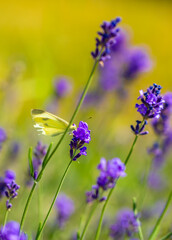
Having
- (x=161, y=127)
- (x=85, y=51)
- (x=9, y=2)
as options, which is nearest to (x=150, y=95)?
(x=161, y=127)

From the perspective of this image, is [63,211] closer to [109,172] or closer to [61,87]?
[61,87]

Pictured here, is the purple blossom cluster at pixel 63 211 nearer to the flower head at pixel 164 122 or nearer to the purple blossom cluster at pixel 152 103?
the flower head at pixel 164 122

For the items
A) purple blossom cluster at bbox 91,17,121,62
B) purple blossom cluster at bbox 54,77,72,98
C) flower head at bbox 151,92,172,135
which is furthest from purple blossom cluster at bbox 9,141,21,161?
purple blossom cluster at bbox 91,17,121,62

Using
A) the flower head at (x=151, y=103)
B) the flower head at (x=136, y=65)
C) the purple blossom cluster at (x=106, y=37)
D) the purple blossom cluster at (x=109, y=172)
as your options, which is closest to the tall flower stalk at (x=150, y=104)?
the flower head at (x=151, y=103)

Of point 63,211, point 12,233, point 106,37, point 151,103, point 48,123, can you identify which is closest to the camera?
point 12,233

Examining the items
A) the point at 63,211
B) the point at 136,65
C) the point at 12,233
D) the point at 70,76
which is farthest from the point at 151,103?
the point at 70,76

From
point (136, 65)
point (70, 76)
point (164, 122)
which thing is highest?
point (70, 76)

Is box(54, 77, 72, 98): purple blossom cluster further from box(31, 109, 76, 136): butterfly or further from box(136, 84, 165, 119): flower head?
box(136, 84, 165, 119): flower head

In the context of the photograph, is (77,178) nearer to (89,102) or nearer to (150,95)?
(89,102)
